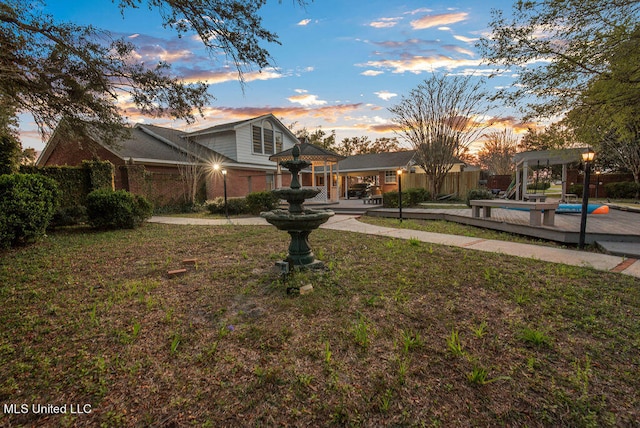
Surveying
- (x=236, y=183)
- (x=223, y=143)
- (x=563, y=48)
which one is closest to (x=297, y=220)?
(x=563, y=48)

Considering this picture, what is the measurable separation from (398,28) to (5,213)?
10.5 metres

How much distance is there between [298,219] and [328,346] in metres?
1.91

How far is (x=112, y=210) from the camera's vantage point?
8.98 m

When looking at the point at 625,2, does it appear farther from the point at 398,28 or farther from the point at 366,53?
the point at 366,53

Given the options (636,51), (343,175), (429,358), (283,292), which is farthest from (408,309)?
(343,175)

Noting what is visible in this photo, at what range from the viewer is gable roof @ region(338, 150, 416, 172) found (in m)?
24.1

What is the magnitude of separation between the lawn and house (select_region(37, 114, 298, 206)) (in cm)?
944

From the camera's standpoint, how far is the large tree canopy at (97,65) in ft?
16.7

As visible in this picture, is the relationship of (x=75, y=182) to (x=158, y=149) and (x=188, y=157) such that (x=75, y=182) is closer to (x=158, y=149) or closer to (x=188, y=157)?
(x=188, y=157)

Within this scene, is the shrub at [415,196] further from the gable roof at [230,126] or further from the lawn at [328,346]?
the gable roof at [230,126]

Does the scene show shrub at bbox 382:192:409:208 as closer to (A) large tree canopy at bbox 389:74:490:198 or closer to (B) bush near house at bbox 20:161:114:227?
(A) large tree canopy at bbox 389:74:490:198

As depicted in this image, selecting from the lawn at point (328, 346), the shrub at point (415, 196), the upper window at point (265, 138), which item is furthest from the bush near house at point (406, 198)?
the upper window at point (265, 138)

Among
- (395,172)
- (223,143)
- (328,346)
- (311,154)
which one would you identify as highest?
(223,143)

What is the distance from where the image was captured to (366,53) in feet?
31.3
